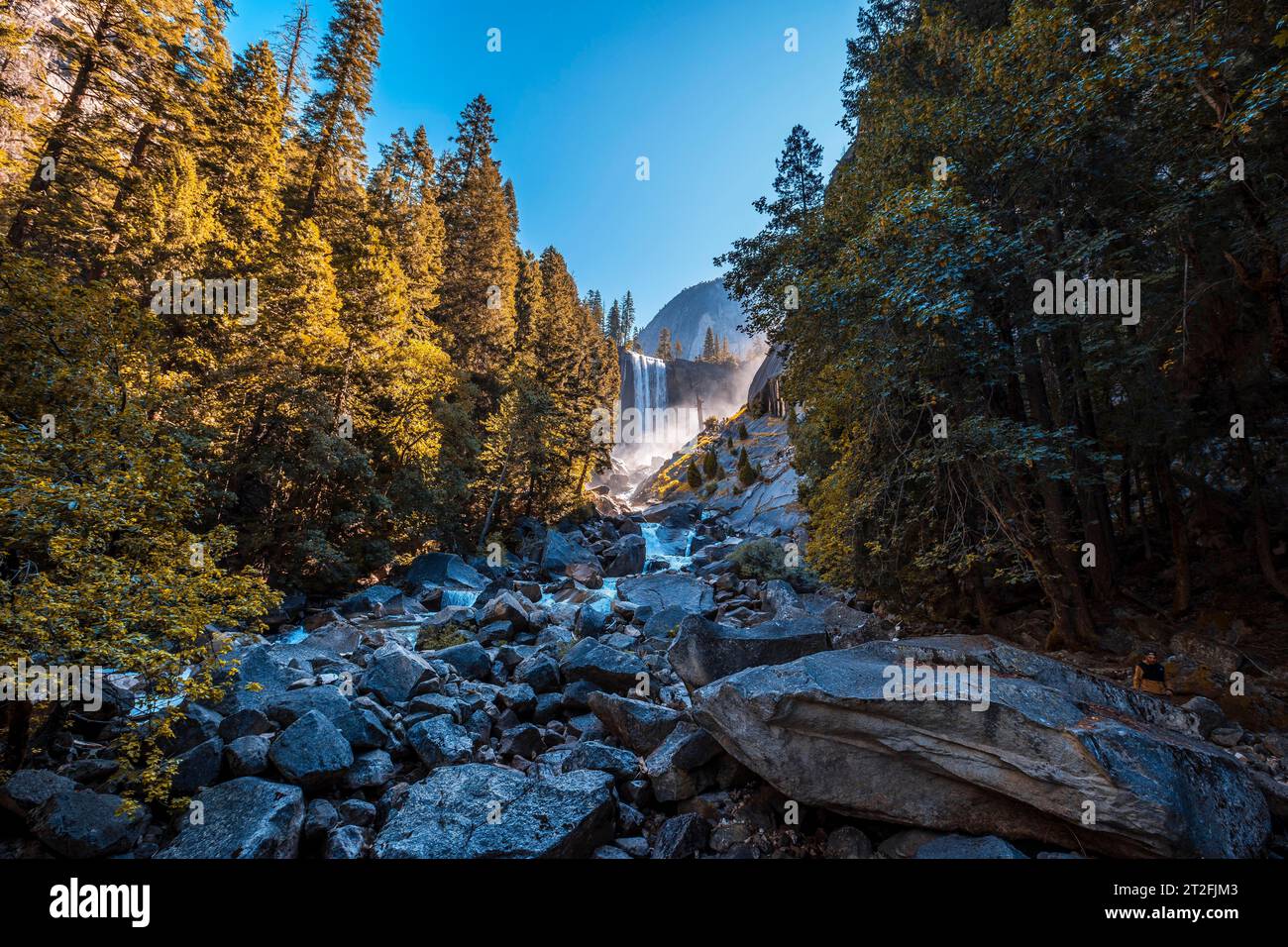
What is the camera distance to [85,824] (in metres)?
4.61

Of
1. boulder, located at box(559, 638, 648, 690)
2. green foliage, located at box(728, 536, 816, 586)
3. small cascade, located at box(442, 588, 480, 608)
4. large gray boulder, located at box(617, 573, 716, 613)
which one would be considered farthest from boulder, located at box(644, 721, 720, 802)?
green foliage, located at box(728, 536, 816, 586)

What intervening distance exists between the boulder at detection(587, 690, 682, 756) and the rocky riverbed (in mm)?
34

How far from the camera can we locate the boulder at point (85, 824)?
14.7 ft

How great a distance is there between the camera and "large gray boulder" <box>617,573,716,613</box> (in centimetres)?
1656

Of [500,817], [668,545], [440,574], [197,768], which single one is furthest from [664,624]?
[668,545]

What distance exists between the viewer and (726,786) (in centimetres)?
606

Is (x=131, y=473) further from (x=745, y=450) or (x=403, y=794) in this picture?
(x=745, y=450)

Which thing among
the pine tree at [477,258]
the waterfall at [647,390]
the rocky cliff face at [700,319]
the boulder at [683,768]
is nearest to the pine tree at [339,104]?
the pine tree at [477,258]

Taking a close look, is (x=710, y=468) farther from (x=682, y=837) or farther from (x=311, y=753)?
(x=311, y=753)

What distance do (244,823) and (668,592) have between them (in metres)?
13.7

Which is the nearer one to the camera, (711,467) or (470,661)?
(470,661)

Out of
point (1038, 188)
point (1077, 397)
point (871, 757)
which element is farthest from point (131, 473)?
point (1077, 397)

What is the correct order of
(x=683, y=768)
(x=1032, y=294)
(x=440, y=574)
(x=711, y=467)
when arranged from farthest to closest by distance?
(x=711, y=467) < (x=440, y=574) < (x=1032, y=294) < (x=683, y=768)

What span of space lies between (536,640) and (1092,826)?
1166 centimetres
